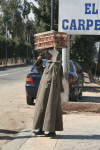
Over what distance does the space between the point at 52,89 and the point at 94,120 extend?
2133mm

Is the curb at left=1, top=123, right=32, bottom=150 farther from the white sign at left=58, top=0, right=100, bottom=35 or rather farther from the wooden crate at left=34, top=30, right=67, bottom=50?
the white sign at left=58, top=0, right=100, bottom=35

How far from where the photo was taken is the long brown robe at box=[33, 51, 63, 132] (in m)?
4.70

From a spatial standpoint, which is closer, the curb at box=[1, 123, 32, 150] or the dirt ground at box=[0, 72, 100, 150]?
the curb at box=[1, 123, 32, 150]

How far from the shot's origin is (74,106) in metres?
7.53

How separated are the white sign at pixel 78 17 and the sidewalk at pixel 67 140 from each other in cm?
302

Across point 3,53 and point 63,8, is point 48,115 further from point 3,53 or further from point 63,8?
point 3,53

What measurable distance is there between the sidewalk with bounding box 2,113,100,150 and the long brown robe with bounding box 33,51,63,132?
0.24 meters

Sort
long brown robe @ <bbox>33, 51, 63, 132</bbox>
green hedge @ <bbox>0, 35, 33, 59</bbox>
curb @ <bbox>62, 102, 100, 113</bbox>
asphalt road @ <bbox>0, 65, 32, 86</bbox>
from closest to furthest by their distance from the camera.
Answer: long brown robe @ <bbox>33, 51, 63, 132</bbox>, curb @ <bbox>62, 102, 100, 113</bbox>, asphalt road @ <bbox>0, 65, 32, 86</bbox>, green hedge @ <bbox>0, 35, 33, 59</bbox>

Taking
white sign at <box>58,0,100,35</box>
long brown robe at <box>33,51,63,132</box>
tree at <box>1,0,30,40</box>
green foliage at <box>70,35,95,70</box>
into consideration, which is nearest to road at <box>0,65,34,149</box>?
long brown robe at <box>33,51,63,132</box>

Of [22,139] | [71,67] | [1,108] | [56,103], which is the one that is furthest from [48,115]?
[71,67]

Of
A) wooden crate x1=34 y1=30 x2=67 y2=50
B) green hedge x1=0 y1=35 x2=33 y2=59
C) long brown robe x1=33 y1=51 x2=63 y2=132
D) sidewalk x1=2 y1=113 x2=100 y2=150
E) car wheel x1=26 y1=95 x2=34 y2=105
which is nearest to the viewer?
sidewalk x1=2 y1=113 x2=100 y2=150

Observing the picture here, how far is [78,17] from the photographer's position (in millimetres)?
7879

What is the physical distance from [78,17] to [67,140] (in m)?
4.24

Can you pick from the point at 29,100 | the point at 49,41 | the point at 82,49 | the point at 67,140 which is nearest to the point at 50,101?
the point at 67,140
